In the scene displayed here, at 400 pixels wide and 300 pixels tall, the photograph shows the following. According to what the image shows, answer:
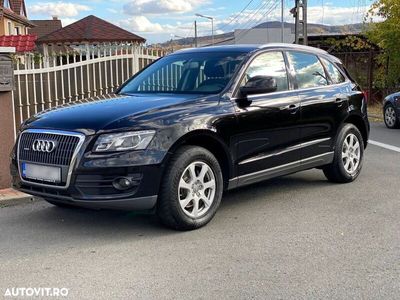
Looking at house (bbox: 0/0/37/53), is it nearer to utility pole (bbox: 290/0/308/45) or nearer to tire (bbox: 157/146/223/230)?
utility pole (bbox: 290/0/308/45)

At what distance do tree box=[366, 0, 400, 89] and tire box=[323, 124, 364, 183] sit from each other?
41.7 feet

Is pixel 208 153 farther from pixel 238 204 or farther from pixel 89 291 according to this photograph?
pixel 89 291

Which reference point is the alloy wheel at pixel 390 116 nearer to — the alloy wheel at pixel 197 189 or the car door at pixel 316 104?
the car door at pixel 316 104

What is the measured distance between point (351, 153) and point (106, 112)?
11.7 ft

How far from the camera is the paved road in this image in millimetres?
3906

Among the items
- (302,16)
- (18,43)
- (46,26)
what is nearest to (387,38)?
(302,16)

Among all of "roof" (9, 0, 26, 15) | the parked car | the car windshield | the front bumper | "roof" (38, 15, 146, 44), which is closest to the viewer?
the front bumper

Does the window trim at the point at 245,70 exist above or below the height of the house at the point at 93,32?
below

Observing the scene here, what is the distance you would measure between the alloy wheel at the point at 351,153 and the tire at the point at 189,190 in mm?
2358

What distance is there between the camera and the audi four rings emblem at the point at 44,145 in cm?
491

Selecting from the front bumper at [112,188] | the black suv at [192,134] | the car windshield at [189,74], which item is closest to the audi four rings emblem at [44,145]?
the black suv at [192,134]

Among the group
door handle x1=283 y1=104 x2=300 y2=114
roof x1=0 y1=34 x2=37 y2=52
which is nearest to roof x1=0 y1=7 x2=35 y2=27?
roof x1=0 y1=34 x2=37 y2=52

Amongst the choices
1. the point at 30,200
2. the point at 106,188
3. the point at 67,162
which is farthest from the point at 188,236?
the point at 30,200

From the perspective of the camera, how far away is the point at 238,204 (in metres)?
6.18
